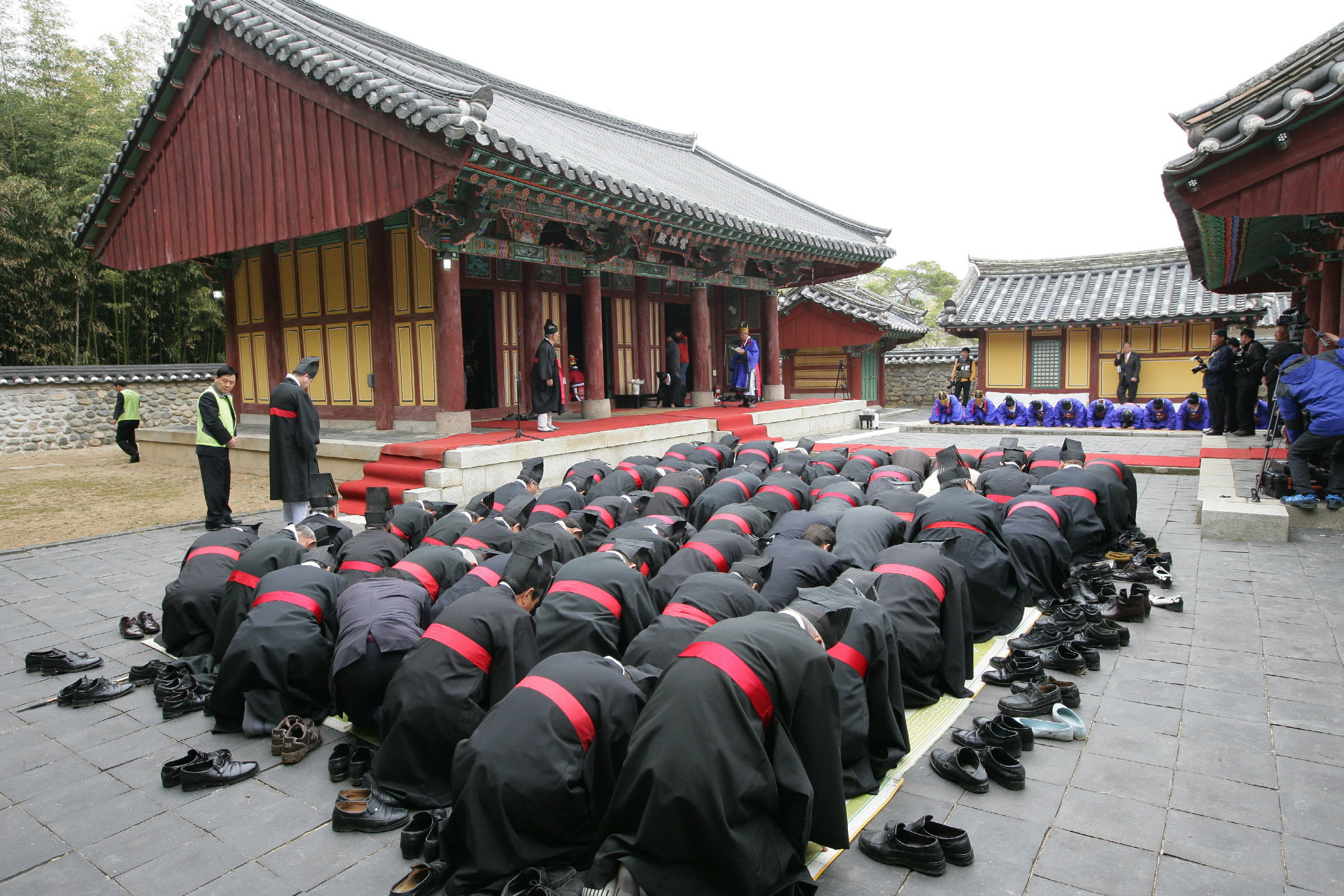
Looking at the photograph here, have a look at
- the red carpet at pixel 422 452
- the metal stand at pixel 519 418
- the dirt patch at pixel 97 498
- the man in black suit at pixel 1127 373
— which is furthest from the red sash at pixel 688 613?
the man in black suit at pixel 1127 373

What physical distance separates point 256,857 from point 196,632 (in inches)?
97.0

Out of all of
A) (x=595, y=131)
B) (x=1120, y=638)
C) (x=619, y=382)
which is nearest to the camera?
(x=1120, y=638)

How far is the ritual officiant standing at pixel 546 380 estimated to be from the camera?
1055cm

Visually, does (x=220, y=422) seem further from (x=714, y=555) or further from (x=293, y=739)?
(x=714, y=555)

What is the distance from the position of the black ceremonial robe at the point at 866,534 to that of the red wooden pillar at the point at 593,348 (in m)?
7.52

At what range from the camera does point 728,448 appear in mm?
9914

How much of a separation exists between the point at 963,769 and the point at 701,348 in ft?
39.0

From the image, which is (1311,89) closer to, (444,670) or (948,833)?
(948,833)

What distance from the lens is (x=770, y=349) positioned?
1681cm

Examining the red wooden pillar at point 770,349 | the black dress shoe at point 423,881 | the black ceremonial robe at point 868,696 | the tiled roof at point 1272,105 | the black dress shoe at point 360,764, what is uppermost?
the tiled roof at point 1272,105

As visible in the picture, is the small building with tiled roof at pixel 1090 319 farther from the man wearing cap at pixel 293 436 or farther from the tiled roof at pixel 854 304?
the man wearing cap at pixel 293 436

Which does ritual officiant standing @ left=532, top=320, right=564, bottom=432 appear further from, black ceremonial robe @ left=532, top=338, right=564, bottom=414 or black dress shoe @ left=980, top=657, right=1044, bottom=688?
black dress shoe @ left=980, top=657, right=1044, bottom=688

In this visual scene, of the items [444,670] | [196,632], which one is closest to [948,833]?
[444,670]

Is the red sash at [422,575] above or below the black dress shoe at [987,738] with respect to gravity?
above
